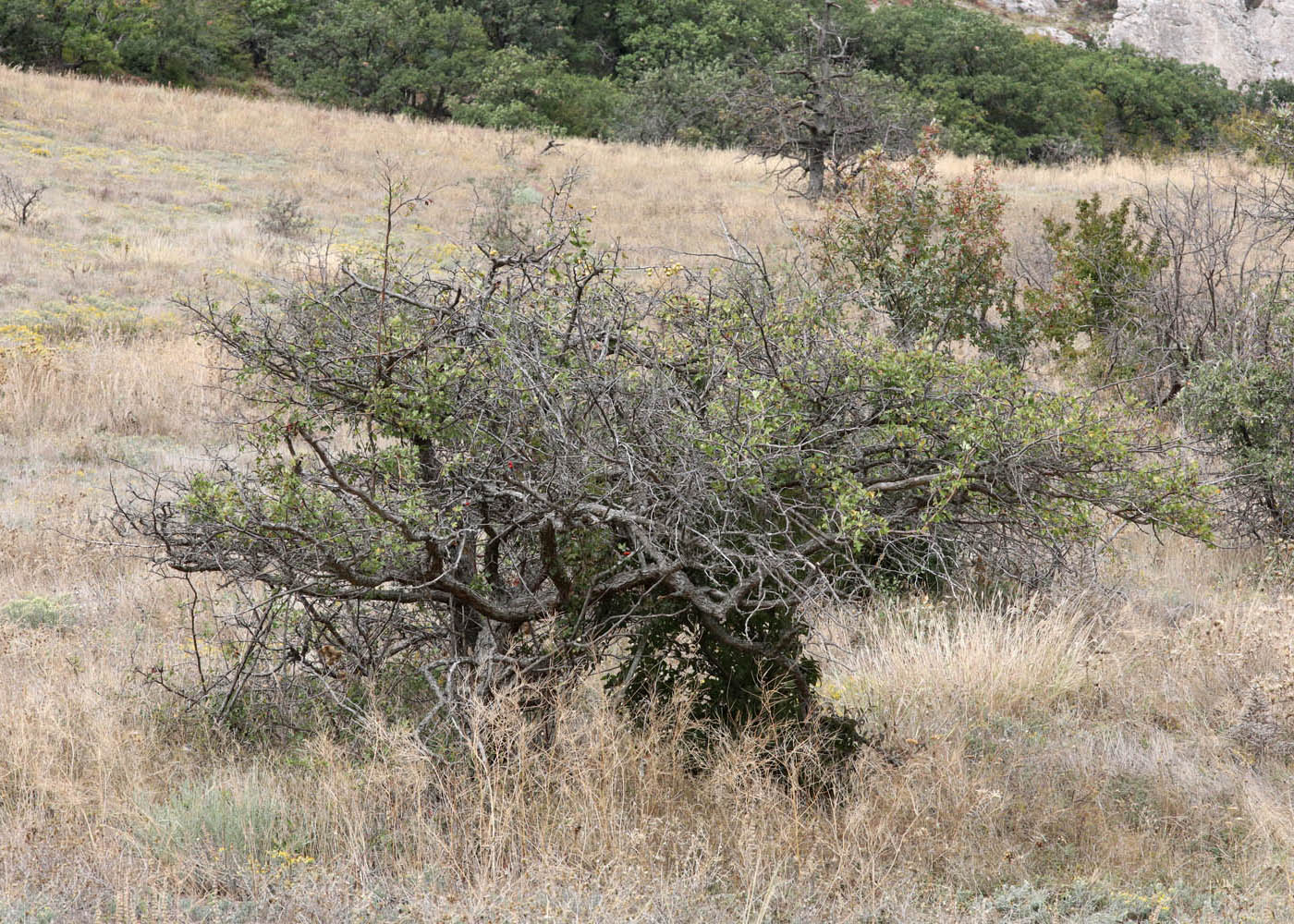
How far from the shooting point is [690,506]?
393 centimetres

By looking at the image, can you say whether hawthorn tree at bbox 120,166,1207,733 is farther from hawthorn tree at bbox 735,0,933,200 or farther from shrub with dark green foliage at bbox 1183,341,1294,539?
hawthorn tree at bbox 735,0,933,200

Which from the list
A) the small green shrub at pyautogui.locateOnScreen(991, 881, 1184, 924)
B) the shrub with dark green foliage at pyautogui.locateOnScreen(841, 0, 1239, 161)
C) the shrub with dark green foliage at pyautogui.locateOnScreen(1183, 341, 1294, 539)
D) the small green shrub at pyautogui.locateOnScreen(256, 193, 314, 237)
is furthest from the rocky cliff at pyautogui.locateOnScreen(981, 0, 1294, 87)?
the small green shrub at pyautogui.locateOnScreen(991, 881, 1184, 924)

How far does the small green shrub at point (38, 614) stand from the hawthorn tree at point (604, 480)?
1752 millimetres

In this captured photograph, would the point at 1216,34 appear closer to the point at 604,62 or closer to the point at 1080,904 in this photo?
the point at 604,62

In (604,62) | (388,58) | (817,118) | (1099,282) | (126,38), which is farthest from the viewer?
(604,62)

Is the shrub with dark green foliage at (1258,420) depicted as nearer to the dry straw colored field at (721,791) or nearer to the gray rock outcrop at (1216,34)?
the dry straw colored field at (721,791)

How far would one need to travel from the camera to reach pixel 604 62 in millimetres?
45781

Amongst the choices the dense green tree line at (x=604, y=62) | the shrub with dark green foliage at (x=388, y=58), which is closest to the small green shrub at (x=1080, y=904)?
the dense green tree line at (x=604, y=62)

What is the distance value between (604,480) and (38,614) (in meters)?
3.57

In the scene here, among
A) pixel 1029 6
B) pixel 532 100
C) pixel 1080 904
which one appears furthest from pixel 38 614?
pixel 1029 6

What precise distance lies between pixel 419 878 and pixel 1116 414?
3.11m

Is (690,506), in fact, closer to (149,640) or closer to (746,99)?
(149,640)

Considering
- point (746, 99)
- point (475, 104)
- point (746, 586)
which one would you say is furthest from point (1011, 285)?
point (475, 104)

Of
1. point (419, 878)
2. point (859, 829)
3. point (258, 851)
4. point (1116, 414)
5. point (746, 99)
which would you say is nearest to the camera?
point (419, 878)
